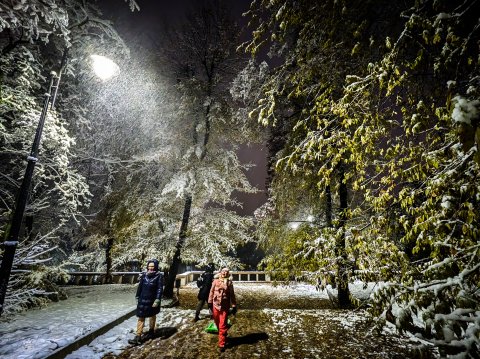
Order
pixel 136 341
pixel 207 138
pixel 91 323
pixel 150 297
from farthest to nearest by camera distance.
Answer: pixel 207 138
pixel 91 323
pixel 150 297
pixel 136 341

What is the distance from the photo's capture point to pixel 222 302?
6125mm

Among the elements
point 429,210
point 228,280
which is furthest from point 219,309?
point 429,210

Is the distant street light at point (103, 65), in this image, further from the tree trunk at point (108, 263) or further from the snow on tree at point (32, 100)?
the tree trunk at point (108, 263)

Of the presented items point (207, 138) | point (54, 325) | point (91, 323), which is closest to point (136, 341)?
point (91, 323)

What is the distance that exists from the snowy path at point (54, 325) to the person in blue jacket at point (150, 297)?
85 cm

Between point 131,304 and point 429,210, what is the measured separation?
981 centimetres

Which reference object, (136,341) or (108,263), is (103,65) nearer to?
(136,341)

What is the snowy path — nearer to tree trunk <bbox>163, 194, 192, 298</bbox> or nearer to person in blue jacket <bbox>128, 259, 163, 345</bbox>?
person in blue jacket <bbox>128, 259, 163, 345</bbox>

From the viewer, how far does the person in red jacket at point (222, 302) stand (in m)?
5.80

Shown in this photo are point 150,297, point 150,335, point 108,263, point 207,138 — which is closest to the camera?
point 150,335

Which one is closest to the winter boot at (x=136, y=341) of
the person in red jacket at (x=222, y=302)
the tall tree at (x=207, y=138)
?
the person in red jacket at (x=222, y=302)

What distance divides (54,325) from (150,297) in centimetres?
262

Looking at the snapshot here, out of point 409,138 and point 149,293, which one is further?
point 149,293

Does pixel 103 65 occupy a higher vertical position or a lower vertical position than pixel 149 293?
higher
